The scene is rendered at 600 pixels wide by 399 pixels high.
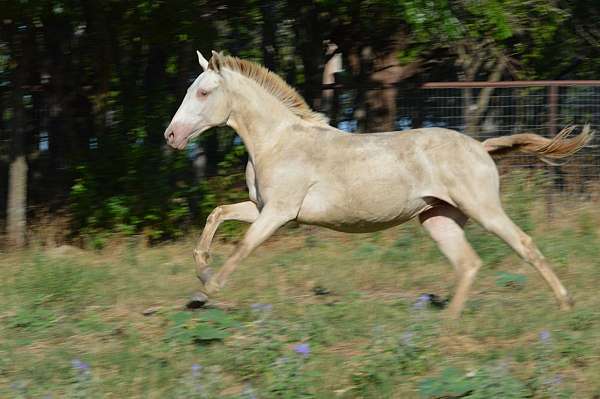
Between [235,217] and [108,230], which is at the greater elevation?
[235,217]

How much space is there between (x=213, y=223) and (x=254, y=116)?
91 centimetres

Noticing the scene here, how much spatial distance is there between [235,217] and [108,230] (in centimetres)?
428

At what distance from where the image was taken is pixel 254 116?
764 cm

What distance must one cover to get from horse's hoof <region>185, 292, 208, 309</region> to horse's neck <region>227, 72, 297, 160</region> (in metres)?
1.22

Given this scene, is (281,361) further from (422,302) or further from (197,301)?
(422,302)

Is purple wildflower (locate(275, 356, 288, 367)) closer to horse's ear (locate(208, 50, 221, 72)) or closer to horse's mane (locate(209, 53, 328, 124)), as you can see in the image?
horse's mane (locate(209, 53, 328, 124))

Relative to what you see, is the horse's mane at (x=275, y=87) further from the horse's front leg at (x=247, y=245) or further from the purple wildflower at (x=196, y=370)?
the purple wildflower at (x=196, y=370)

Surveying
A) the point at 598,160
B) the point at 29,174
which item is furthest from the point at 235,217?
the point at 598,160

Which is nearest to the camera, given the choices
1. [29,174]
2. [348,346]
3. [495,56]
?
[348,346]

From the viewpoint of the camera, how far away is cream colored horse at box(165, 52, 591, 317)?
7.28 m

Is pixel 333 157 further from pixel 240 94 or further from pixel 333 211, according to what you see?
pixel 240 94

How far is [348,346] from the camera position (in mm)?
6520

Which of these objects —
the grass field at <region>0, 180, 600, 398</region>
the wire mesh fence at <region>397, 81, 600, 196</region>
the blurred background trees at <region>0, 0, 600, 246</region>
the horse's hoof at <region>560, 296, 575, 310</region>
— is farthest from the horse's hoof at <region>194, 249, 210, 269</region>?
the wire mesh fence at <region>397, 81, 600, 196</region>

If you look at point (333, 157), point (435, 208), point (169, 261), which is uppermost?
point (333, 157)
